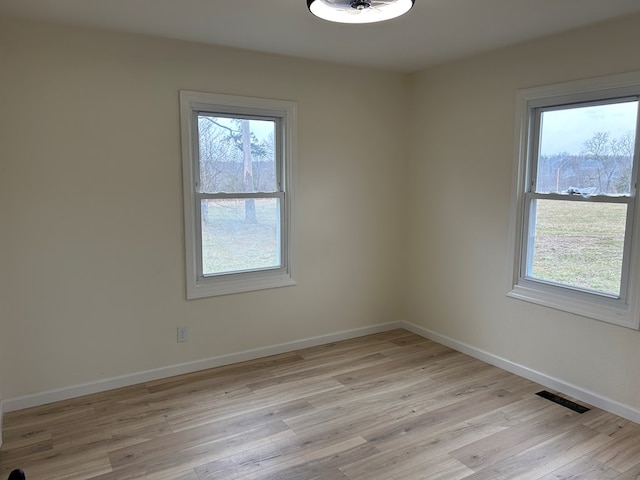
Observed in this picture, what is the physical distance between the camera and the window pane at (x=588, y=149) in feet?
9.48

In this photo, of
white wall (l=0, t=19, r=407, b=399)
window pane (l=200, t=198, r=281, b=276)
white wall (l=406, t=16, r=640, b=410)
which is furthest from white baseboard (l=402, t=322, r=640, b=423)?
window pane (l=200, t=198, r=281, b=276)

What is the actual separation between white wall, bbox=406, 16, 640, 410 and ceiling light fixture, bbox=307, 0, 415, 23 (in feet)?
4.84

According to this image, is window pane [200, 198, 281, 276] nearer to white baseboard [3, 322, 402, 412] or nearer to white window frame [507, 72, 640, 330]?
white baseboard [3, 322, 402, 412]

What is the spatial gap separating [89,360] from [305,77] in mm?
2725

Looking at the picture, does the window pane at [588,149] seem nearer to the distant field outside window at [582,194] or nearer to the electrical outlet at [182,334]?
the distant field outside window at [582,194]

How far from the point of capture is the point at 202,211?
3543 mm

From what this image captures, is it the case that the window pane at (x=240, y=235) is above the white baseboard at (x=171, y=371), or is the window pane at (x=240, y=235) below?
above

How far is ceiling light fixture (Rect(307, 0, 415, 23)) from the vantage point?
7.36 feet

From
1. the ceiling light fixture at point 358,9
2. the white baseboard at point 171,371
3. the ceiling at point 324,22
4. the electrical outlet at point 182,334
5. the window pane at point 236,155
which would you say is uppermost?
the ceiling at point 324,22

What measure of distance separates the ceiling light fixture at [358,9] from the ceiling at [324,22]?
28 cm

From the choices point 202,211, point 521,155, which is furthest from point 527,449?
point 202,211

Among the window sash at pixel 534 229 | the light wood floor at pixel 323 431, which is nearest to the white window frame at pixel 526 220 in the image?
the window sash at pixel 534 229

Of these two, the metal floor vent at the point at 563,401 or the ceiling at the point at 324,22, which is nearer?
the ceiling at the point at 324,22

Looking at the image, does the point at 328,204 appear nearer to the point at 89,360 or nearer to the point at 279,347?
the point at 279,347
